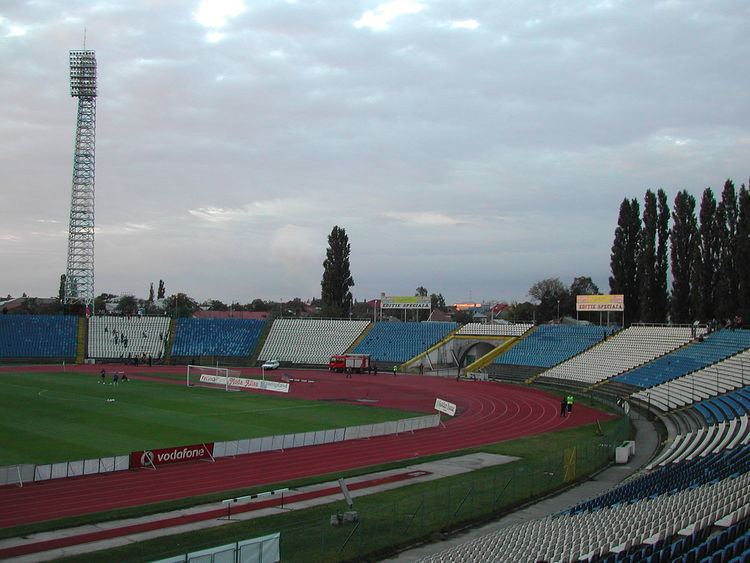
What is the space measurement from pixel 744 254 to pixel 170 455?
50.9m

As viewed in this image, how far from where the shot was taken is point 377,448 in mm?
36062

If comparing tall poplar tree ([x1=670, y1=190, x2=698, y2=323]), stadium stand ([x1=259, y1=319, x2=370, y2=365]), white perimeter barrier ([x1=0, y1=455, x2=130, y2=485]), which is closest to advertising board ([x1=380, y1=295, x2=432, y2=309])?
stadium stand ([x1=259, y1=319, x2=370, y2=365])

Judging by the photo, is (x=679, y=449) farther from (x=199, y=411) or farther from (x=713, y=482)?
(x=199, y=411)

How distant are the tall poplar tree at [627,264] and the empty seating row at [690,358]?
66.0 ft

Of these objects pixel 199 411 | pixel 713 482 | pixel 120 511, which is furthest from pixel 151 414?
pixel 713 482

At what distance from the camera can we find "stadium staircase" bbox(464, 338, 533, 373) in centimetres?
7931

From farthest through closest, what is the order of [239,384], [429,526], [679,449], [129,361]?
[129,361] → [239,384] → [679,449] → [429,526]

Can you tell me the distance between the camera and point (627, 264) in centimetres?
8044

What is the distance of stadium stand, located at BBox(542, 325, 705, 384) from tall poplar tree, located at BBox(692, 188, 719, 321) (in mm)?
4111

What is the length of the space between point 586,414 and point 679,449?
1920 centimetres

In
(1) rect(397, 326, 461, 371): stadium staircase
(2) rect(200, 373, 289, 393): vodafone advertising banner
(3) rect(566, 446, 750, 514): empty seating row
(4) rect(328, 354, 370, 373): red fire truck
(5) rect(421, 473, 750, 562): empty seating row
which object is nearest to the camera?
(5) rect(421, 473, 750, 562): empty seating row

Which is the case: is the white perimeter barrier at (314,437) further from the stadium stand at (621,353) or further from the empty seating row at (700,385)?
the stadium stand at (621,353)

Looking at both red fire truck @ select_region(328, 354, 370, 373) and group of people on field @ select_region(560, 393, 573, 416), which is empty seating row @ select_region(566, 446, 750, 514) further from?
red fire truck @ select_region(328, 354, 370, 373)

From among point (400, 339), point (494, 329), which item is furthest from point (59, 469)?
point (400, 339)
